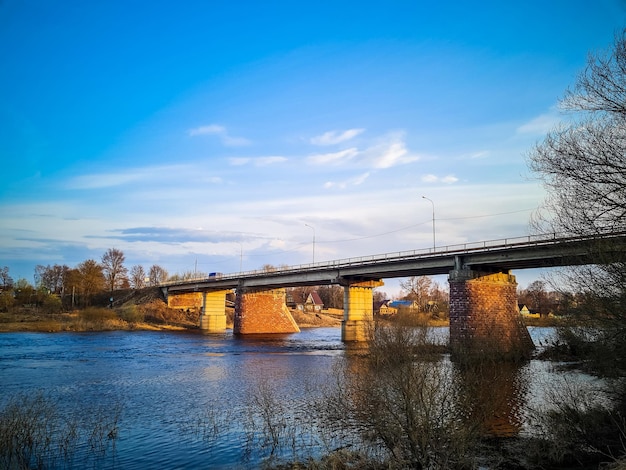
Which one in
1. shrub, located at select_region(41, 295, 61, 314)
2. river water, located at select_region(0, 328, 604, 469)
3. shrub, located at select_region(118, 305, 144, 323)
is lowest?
river water, located at select_region(0, 328, 604, 469)

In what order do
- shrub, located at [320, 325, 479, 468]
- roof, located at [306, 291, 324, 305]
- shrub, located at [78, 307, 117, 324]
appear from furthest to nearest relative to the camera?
roof, located at [306, 291, 324, 305] < shrub, located at [78, 307, 117, 324] < shrub, located at [320, 325, 479, 468]

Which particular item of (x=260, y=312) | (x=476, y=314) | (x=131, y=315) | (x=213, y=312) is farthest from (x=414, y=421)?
(x=213, y=312)

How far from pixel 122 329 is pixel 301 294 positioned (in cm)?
9621

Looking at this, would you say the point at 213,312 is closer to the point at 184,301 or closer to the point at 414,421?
the point at 184,301

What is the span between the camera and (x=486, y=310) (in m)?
44.5

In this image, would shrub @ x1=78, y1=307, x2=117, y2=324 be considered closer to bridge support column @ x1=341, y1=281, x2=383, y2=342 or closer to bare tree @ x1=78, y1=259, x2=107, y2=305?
bare tree @ x1=78, y1=259, x2=107, y2=305

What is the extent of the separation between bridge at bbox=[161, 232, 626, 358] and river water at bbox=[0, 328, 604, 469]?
6.65 metres

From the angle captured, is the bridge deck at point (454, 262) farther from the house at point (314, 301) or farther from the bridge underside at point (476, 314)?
the house at point (314, 301)

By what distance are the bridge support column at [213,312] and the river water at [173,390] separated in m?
47.9

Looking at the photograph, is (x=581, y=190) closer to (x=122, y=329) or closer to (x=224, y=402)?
(x=224, y=402)

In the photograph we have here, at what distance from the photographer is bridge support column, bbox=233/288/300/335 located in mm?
81125

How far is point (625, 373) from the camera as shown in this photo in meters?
13.9

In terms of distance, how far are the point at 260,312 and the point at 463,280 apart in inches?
1829

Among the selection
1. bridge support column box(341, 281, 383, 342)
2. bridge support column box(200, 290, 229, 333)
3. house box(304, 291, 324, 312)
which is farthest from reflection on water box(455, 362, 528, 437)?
house box(304, 291, 324, 312)
